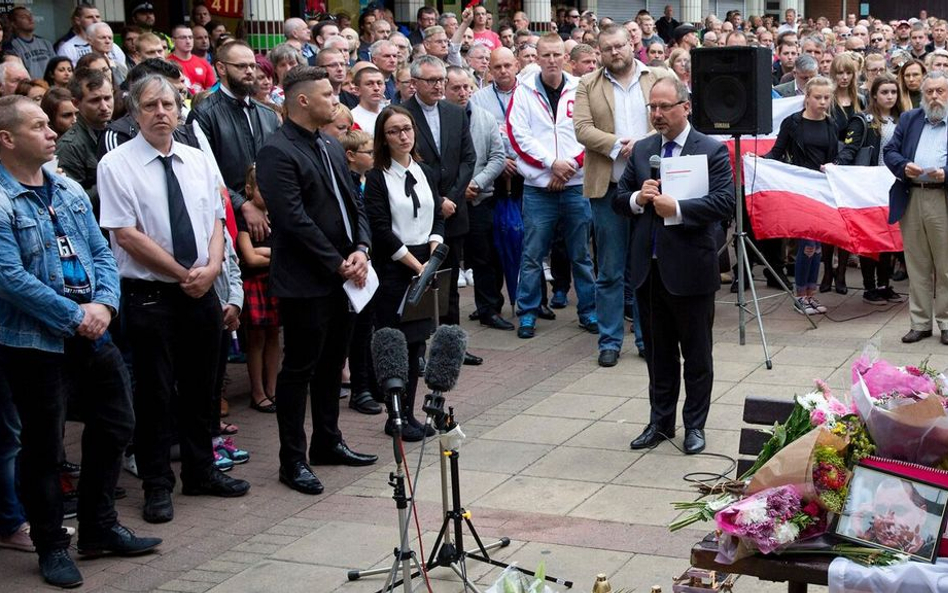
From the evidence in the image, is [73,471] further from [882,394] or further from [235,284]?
[882,394]

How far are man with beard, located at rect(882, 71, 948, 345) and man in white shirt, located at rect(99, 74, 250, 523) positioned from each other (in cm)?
562

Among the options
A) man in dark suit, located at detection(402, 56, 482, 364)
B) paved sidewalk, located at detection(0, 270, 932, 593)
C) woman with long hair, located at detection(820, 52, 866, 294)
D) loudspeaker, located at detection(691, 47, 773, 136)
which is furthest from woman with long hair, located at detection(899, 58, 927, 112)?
man in dark suit, located at detection(402, 56, 482, 364)

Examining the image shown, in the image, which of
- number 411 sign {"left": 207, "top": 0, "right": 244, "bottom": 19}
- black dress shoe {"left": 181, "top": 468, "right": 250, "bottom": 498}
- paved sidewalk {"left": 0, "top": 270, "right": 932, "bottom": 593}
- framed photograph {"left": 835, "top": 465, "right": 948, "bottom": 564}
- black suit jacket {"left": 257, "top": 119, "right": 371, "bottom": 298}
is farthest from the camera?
number 411 sign {"left": 207, "top": 0, "right": 244, "bottom": 19}

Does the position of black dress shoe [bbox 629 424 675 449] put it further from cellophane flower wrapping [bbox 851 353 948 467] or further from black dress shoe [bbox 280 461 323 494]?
cellophane flower wrapping [bbox 851 353 948 467]

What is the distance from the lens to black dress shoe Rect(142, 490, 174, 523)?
21.9 ft

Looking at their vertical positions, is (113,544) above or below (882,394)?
below

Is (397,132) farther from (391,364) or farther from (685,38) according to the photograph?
(685,38)

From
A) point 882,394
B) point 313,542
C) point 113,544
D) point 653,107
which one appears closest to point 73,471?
point 113,544

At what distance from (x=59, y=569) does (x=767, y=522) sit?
342cm

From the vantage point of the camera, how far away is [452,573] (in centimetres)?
593

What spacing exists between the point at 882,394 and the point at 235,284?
13.7 ft

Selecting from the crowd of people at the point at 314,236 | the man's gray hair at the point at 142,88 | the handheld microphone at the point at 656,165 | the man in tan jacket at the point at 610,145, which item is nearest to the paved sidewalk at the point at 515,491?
the crowd of people at the point at 314,236

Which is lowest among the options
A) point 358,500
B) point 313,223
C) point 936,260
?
point 358,500

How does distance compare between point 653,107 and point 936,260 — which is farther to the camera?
point 936,260
